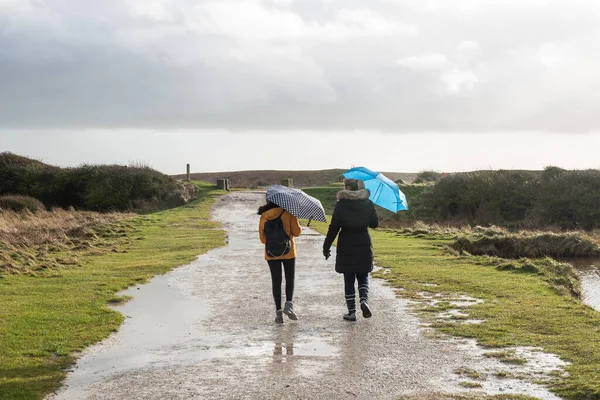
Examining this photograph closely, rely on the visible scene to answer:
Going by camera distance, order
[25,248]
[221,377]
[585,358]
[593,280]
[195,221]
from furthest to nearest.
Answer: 1. [195,221]
2. [25,248]
3. [593,280]
4. [585,358]
5. [221,377]

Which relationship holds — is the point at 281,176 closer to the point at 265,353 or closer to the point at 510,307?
the point at 510,307

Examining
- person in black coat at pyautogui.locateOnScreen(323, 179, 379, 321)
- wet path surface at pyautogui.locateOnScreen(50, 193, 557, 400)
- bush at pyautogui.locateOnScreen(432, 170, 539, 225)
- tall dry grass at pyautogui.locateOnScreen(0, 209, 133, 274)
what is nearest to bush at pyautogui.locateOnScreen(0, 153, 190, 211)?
tall dry grass at pyautogui.locateOnScreen(0, 209, 133, 274)

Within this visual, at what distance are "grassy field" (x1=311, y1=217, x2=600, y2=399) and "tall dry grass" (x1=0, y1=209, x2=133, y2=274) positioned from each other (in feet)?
32.0

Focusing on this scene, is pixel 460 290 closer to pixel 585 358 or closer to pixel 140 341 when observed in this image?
pixel 585 358

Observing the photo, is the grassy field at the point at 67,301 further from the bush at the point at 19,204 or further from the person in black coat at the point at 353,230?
the bush at the point at 19,204

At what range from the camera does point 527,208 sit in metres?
48.5

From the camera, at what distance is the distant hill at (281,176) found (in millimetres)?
75125

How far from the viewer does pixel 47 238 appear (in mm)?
26734

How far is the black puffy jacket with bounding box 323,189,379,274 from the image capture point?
12008 mm

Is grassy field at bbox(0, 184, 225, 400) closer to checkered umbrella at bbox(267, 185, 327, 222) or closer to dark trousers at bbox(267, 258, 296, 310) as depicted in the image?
dark trousers at bbox(267, 258, 296, 310)

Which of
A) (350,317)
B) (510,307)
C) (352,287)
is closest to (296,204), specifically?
(352,287)

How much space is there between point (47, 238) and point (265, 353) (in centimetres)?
1897

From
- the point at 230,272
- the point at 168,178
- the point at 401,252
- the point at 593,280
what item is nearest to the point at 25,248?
the point at 230,272

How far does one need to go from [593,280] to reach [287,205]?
43.9 ft
